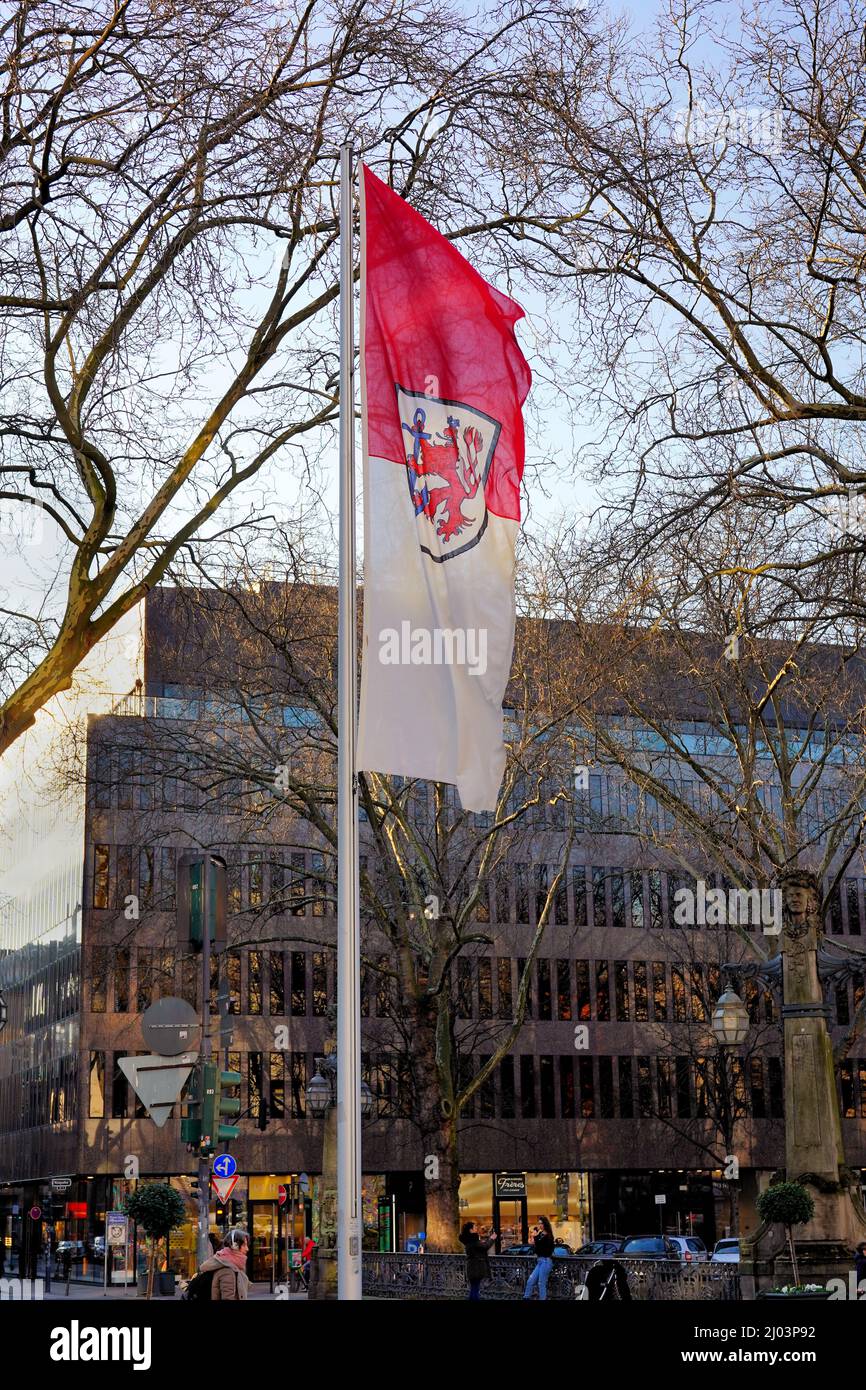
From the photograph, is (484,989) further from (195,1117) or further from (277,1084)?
(195,1117)

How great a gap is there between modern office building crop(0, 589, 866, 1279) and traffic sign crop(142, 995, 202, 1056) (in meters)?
45.5

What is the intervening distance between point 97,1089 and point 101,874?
7.99 m

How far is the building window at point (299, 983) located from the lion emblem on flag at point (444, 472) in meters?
57.4

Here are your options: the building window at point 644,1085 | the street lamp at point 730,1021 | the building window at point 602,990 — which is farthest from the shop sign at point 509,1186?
the street lamp at point 730,1021

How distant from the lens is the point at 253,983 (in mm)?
65938

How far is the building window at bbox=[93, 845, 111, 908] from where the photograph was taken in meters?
64.8

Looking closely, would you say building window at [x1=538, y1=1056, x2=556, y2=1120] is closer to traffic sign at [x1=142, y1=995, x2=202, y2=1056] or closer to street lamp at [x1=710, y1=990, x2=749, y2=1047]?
street lamp at [x1=710, y1=990, x2=749, y2=1047]

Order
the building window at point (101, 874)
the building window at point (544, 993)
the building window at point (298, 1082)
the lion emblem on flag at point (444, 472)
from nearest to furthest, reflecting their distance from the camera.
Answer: the lion emblem on flag at point (444, 472) → the building window at point (101, 874) → the building window at point (298, 1082) → the building window at point (544, 993)

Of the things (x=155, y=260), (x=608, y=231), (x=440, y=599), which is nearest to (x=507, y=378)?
(x=440, y=599)

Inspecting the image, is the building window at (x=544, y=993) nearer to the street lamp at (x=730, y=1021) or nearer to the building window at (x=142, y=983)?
the building window at (x=142, y=983)

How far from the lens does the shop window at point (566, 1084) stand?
225 ft

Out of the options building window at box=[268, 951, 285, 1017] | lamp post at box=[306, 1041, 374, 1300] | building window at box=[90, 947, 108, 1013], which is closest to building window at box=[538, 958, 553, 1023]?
building window at box=[268, 951, 285, 1017]
